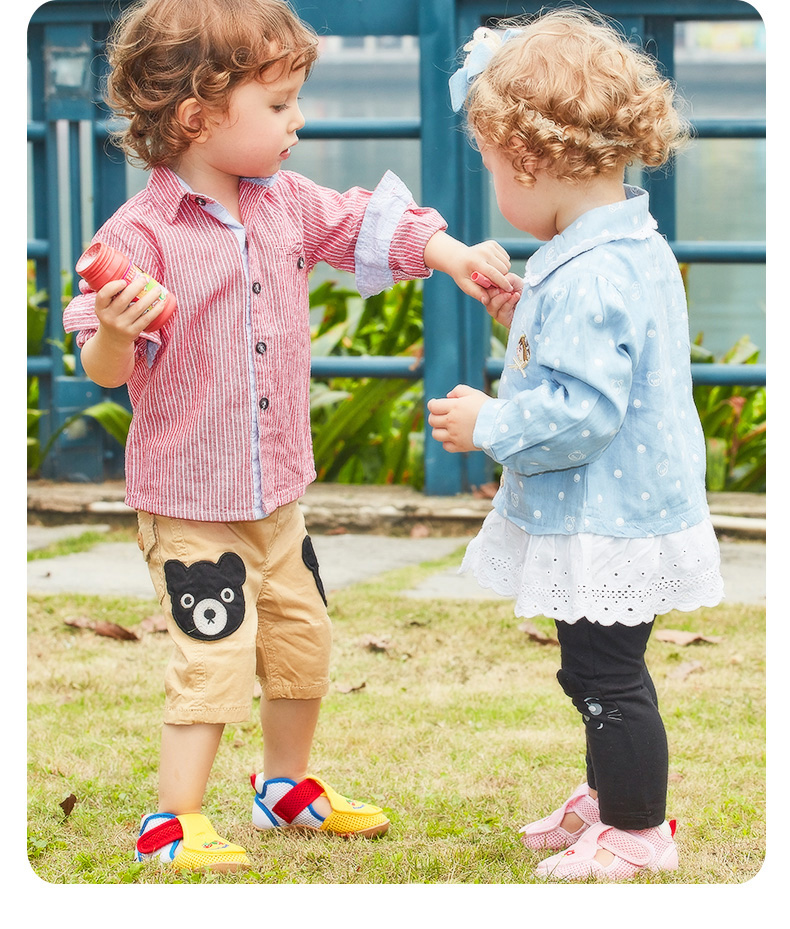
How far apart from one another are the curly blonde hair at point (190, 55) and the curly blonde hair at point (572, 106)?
0.35m

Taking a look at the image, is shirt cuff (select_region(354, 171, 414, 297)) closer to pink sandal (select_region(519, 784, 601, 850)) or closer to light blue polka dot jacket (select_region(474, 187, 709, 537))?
light blue polka dot jacket (select_region(474, 187, 709, 537))

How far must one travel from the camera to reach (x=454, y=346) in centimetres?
429

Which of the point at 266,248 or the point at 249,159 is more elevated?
the point at 249,159

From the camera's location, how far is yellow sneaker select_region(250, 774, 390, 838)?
209 cm

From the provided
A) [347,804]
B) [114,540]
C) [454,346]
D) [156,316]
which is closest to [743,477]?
[454,346]

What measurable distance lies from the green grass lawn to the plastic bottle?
0.90 metres

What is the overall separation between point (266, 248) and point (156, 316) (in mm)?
292

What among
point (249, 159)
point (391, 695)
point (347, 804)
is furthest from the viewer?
point (391, 695)

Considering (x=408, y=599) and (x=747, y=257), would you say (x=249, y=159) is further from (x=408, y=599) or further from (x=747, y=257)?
(x=747, y=257)

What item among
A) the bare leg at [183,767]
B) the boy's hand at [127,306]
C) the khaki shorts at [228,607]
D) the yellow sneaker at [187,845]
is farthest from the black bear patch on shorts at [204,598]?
the boy's hand at [127,306]

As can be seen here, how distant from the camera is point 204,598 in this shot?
Result: 1.97 meters

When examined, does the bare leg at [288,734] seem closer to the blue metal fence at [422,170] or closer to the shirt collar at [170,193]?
the shirt collar at [170,193]

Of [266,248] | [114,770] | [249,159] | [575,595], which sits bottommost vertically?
[114,770]

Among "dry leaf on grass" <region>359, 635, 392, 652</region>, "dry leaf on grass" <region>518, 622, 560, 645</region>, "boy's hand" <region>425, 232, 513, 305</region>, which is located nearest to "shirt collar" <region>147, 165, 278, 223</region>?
"boy's hand" <region>425, 232, 513, 305</region>
